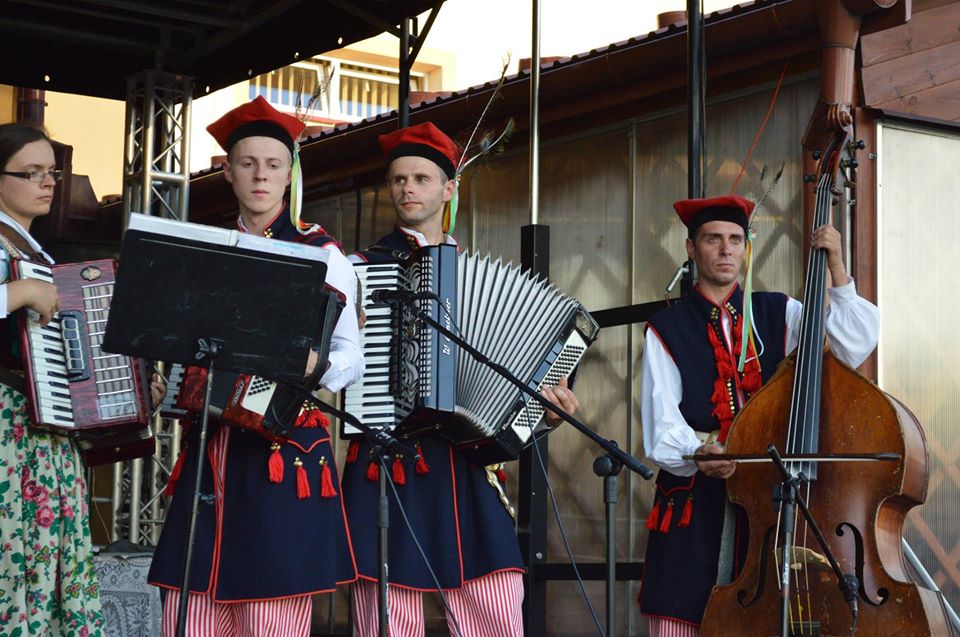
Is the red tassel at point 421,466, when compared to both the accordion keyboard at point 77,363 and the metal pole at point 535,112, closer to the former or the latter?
the accordion keyboard at point 77,363

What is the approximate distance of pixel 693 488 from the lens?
386cm

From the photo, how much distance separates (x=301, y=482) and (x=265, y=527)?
15 cm

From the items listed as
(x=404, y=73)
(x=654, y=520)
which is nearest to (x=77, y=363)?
(x=654, y=520)

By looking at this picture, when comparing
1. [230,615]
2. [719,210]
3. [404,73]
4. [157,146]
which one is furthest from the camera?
[157,146]

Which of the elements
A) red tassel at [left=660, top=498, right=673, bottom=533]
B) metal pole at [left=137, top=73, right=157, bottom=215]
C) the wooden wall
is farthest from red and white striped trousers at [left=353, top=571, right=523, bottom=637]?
metal pole at [left=137, top=73, right=157, bottom=215]

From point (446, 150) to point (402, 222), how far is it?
302 mm

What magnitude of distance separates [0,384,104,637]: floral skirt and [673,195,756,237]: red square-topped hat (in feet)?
6.34

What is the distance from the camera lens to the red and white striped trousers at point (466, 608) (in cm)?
389

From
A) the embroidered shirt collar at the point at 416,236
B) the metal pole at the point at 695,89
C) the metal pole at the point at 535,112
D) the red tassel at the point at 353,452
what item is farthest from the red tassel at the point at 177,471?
the metal pole at the point at 535,112

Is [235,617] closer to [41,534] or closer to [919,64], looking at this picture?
[41,534]

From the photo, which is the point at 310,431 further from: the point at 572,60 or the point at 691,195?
the point at 572,60

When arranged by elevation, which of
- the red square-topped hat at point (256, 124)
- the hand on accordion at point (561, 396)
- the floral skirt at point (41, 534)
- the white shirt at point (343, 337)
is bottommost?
the floral skirt at point (41, 534)

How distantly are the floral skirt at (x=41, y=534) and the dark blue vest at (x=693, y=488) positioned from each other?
5.14 ft

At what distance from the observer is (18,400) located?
137 inches
